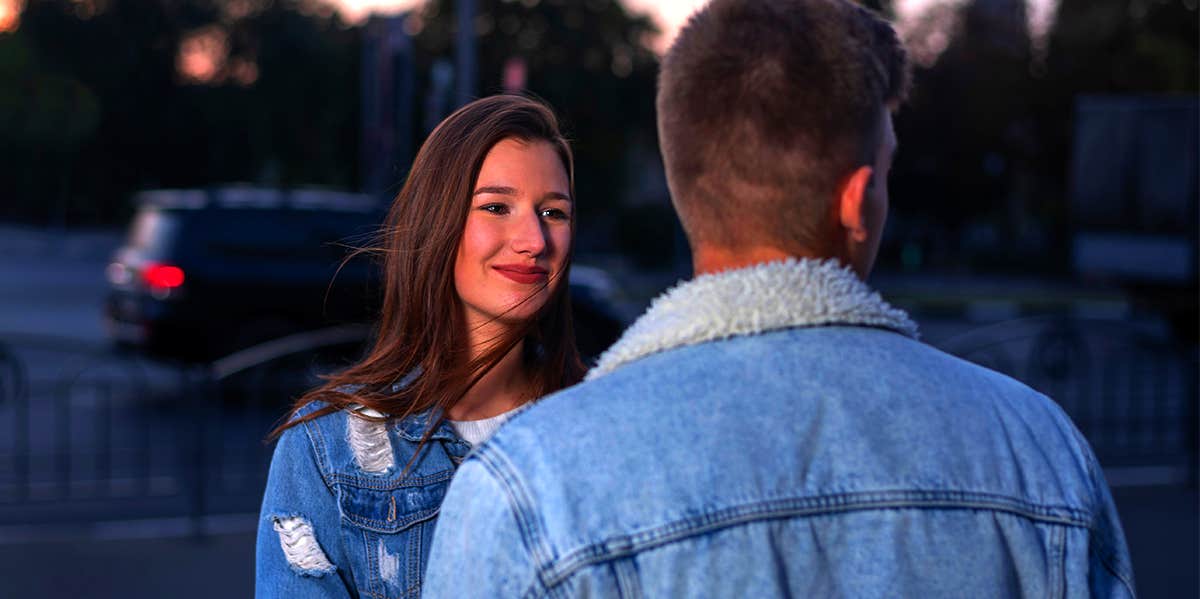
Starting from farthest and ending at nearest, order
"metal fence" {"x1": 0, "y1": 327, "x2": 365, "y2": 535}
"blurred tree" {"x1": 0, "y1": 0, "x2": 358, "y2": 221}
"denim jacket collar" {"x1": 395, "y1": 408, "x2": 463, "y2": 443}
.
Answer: "blurred tree" {"x1": 0, "y1": 0, "x2": 358, "y2": 221}
"metal fence" {"x1": 0, "y1": 327, "x2": 365, "y2": 535}
"denim jacket collar" {"x1": 395, "y1": 408, "x2": 463, "y2": 443}

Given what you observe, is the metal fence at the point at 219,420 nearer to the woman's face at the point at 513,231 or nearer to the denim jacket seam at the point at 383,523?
the woman's face at the point at 513,231

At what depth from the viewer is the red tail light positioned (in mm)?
11438

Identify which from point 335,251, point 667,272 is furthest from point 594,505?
point 667,272

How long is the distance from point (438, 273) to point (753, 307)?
1.05 metres

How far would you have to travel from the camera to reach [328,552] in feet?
6.57

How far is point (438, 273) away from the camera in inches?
89.5

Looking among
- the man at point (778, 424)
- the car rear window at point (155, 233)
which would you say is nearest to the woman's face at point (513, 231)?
the man at point (778, 424)

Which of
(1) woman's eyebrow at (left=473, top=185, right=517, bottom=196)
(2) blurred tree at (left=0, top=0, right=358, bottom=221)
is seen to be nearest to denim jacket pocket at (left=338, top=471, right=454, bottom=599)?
(1) woman's eyebrow at (left=473, top=185, right=517, bottom=196)

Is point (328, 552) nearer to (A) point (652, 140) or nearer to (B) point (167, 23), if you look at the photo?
(A) point (652, 140)

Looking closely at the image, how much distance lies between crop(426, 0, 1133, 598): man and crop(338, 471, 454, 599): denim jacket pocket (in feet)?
2.43

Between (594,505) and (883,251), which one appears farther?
(883,251)

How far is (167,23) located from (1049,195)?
3023 cm

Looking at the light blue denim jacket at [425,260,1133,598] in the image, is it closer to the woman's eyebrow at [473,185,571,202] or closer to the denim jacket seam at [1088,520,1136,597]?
the denim jacket seam at [1088,520,1136,597]

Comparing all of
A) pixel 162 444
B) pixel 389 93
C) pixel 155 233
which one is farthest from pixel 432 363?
pixel 155 233
